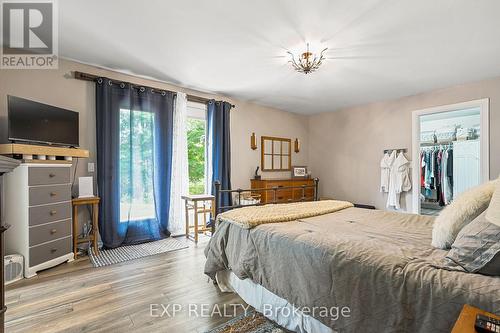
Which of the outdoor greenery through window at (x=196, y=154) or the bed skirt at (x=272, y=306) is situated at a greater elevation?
the outdoor greenery through window at (x=196, y=154)

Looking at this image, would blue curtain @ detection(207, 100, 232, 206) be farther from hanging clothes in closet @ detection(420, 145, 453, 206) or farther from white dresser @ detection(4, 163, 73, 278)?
hanging clothes in closet @ detection(420, 145, 453, 206)

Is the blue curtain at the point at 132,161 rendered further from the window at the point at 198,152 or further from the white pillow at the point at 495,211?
the white pillow at the point at 495,211

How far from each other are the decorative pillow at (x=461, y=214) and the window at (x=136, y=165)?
3373mm

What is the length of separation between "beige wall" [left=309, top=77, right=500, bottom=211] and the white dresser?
480 cm

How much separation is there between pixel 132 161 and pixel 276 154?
2.93 m

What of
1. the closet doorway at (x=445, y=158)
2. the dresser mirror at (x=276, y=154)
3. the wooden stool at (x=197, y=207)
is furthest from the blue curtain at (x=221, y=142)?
the closet doorway at (x=445, y=158)

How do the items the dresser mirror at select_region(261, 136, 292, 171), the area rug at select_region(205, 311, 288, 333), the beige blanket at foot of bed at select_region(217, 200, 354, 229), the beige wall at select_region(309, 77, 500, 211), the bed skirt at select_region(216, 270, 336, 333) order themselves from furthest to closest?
the dresser mirror at select_region(261, 136, 292, 171) → the beige wall at select_region(309, 77, 500, 211) → the beige blanket at foot of bed at select_region(217, 200, 354, 229) → the area rug at select_region(205, 311, 288, 333) → the bed skirt at select_region(216, 270, 336, 333)

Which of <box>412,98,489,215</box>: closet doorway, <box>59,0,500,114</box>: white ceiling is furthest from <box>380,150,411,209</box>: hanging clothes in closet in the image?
<box>59,0,500,114</box>: white ceiling

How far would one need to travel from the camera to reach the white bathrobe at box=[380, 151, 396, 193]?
431cm

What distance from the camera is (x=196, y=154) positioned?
4305 mm

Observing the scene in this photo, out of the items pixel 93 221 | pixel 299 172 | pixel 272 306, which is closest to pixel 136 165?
pixel 93 221

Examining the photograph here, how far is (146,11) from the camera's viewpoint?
6.61 ft

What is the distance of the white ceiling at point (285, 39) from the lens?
196 cm

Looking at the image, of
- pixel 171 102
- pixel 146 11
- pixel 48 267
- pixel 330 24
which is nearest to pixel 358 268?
pixel 330 24
